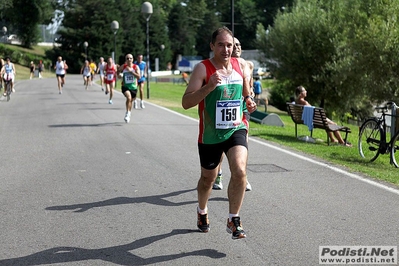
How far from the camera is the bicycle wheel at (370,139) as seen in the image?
1121 cm

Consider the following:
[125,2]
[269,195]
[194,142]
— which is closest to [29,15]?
[125,2]

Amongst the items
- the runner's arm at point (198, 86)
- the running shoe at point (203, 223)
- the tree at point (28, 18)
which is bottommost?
the running shoe at point (203, 223)

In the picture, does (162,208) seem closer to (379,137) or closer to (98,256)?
(98,256)

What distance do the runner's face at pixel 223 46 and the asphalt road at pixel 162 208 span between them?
168 centimetres

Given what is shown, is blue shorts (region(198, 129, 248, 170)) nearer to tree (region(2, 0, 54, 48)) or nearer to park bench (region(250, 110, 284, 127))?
park bench (region(250, 110, 284, 127))

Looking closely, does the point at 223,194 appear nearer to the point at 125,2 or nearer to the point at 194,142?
the point at 194,142

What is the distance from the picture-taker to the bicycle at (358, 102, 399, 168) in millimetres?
10891

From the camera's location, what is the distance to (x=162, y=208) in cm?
728

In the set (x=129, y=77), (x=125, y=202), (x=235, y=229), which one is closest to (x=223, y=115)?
(x=235, y=229)

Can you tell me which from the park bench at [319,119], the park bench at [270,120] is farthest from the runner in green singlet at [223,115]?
the park bench at [270,120]

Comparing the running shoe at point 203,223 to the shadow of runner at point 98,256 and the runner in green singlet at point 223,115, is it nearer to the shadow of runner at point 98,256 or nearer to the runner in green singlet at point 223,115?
the runner in green singlet at point 223,115

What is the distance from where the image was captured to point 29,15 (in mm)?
90375

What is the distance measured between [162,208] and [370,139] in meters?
5.51

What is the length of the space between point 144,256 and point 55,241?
0.97 metres
